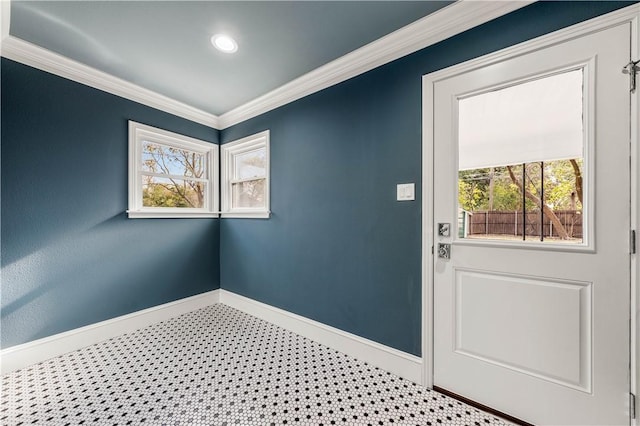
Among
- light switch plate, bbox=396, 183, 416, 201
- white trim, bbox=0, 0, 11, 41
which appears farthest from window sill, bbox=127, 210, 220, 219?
light switch plate, bbox=396, 183, 416, 201

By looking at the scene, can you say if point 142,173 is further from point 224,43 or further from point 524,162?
point 524,162

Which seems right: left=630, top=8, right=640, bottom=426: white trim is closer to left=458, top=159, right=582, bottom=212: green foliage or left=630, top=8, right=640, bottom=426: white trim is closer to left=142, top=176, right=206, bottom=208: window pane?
left=458, top=159, right=582, bottom=212: green foliage

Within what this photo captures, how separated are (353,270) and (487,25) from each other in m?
1.87

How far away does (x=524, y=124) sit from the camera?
1.41 meters

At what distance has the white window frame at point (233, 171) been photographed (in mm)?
2744

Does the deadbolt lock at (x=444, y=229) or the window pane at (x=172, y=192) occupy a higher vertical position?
the window pane at (x=172, y=192)

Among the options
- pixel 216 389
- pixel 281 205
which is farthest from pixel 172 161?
pixel 216 389

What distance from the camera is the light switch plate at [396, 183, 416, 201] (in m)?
1.76

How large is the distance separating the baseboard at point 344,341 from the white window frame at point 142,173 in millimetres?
1234

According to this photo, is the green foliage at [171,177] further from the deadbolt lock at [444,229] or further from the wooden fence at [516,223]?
the wooden fence at [516,223]

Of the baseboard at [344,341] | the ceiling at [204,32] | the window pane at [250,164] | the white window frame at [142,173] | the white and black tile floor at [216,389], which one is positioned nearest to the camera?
the white and black tile floor at [216,389]

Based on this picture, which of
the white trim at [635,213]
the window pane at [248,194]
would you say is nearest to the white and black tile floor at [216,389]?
the white trim at [635,213]

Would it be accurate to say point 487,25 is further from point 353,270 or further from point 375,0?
point 353,270

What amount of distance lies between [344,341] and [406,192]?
1348 millimetres
